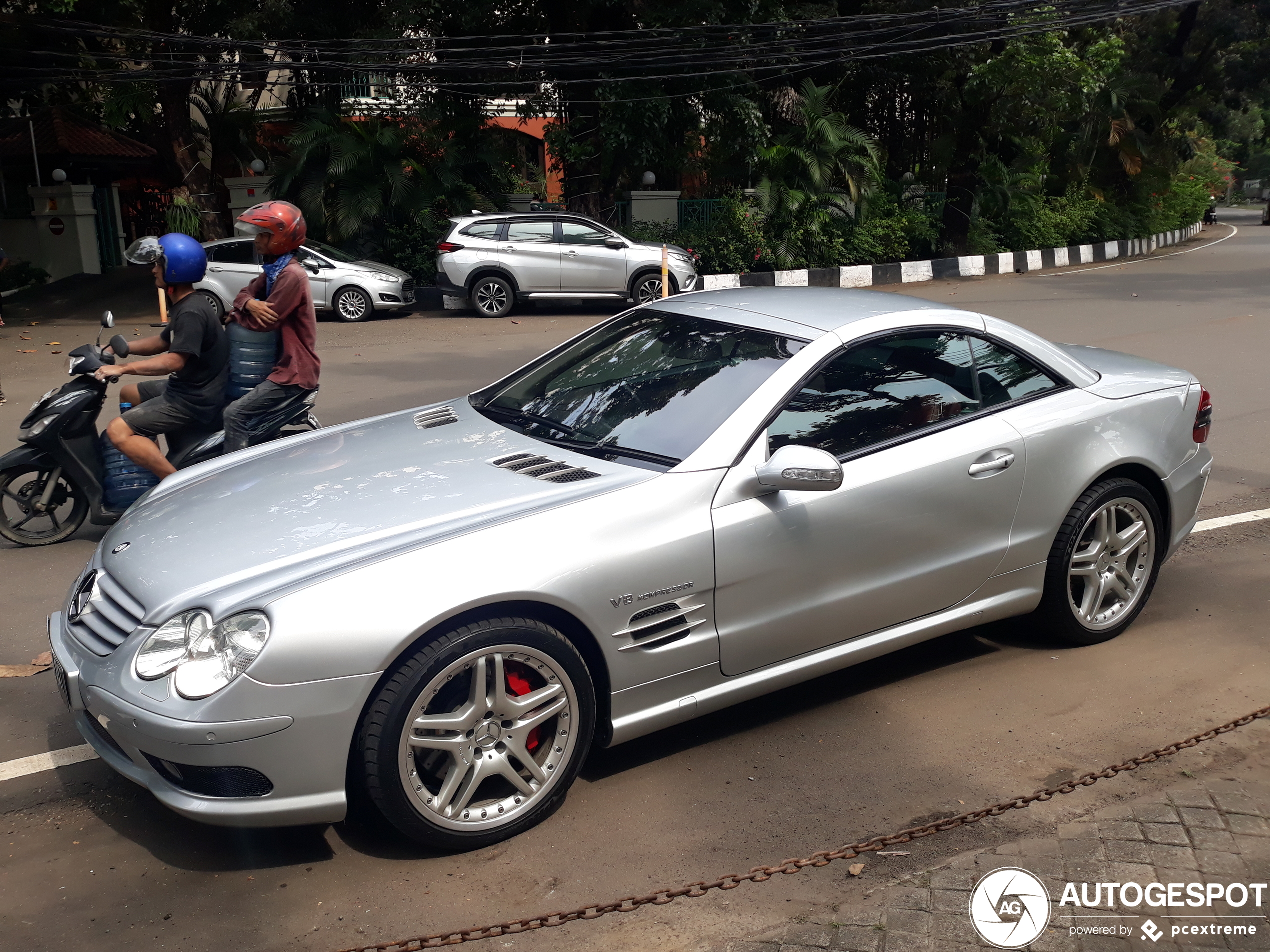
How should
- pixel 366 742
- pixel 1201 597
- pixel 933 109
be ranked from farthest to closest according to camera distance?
pixel 933 109 < pixel 1201 597 < pixel 366 742

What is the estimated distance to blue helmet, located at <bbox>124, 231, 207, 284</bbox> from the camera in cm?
554

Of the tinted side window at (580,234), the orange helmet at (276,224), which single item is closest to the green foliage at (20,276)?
the tinted side window at (580,234)

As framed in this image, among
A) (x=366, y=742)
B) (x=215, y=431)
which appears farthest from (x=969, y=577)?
(x=215, y=431)

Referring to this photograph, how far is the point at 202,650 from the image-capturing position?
120 inches

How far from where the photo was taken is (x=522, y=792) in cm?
339

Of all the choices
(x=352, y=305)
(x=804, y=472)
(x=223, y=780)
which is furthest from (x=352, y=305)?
(x=223, y=780)

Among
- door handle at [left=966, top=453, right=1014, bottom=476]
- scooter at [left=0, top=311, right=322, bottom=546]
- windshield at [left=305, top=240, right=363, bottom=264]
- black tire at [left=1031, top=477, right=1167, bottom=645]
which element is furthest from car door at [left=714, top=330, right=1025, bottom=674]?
windshield at [left=305, top=240, right=363, bottom=264]

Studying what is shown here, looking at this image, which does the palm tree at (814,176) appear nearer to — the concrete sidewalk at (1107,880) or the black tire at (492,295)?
the black tire at (492,295)

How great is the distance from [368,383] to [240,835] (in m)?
8.42

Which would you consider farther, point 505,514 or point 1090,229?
point 1090,229

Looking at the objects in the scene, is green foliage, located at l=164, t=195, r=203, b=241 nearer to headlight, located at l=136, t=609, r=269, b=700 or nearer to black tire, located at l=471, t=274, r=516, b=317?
black tire, located at l=471, t=274, r=516, b=317

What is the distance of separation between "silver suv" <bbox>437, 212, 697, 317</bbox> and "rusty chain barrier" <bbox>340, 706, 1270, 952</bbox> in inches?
535

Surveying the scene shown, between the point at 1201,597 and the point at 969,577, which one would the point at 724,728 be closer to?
the point at 969,577

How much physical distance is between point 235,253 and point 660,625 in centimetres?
1440
